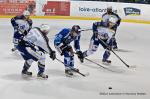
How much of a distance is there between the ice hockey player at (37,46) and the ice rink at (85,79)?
291 mm

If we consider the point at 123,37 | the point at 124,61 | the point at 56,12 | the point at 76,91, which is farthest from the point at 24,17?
the point at 56,12

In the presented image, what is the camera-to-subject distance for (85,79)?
22.9 ft

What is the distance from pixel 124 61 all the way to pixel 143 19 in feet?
13.8

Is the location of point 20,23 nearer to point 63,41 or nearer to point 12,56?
point 12,56

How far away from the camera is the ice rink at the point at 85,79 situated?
20.0 feet

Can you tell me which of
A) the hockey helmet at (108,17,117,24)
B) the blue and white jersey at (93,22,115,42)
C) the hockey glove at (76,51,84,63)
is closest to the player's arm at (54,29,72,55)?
the hockey glove at (76,51,84,63)

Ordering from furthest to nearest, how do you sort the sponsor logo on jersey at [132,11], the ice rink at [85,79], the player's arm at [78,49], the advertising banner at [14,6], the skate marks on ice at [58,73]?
the sponsor logo on jersey at [132,11] < the advertising banner at [14,6] < the player's arm at [78,49] < the skate marks on ice at [58,73] < the ice rink at [85,79]

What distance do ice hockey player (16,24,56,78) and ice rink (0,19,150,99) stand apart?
0.96 feet

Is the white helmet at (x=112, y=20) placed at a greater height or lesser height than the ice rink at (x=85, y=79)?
greater

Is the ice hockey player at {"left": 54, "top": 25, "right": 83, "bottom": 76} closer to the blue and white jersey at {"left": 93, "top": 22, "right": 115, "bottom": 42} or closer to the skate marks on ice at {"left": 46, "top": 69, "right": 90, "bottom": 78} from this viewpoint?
the skate marks on ice at {"left": 46, "top": 69, "right": 90, "bottom": 78}

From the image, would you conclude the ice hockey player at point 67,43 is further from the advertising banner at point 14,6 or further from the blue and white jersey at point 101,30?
the advertising banner at point 14,6

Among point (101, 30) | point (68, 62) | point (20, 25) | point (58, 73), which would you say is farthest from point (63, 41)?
point (20, 25)

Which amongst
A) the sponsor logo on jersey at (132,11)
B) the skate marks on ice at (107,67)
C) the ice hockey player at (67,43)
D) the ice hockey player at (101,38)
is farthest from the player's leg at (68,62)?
the sponsor logo on jersey at (132,11)

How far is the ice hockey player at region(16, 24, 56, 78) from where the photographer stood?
261 inches
